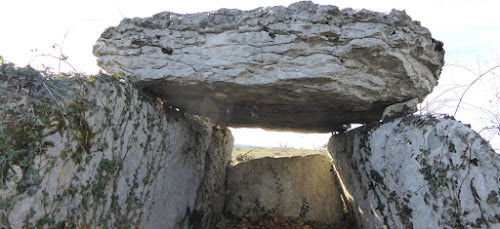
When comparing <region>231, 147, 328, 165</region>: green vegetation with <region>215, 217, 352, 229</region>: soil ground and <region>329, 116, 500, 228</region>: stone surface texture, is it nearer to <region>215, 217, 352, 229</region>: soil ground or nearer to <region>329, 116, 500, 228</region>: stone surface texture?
<region>215, 217, 352, 229</region>: soil ground

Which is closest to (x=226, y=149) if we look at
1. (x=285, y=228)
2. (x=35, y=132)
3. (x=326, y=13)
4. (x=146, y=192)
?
(x=285, y=228)

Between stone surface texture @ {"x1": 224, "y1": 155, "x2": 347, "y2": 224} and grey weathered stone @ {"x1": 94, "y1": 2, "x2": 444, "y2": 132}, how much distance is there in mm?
2480

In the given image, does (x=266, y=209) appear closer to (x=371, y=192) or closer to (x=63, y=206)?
(x=371, y=192)

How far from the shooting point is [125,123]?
3.64 metres

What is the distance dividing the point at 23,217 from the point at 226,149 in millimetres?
4229

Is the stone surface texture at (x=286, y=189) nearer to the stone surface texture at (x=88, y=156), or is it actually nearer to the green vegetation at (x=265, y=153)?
the green vegetation at (x=265, y=153)

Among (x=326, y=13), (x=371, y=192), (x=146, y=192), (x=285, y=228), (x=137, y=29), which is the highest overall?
(x=326, y=13)

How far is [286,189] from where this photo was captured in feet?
21.3

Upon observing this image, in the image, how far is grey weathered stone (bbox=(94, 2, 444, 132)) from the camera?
377cm

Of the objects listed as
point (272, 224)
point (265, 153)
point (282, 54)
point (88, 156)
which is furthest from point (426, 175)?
point (265, 153)

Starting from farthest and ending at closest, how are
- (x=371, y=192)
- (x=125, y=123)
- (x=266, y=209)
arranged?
(x=266, y=209)
(x=371, y=192)
(x=125, y=123)

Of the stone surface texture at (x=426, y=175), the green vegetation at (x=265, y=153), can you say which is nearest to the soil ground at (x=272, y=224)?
the green vegetation at (x=265, y=153)

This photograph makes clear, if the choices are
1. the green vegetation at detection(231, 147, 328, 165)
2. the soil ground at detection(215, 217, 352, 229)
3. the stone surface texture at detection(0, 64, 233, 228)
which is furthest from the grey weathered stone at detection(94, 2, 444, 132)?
the green vegetation at detection(231, 147, 328, 165)

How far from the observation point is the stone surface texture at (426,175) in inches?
116
